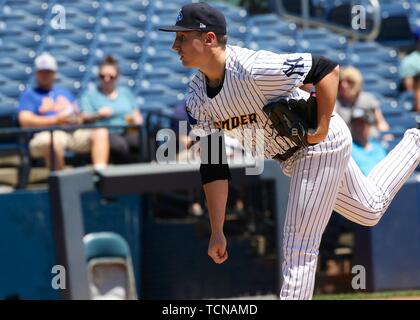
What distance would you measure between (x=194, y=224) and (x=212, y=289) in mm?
525

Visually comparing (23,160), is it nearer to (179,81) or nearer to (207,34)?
(179,81)

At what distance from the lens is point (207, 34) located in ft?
14.4

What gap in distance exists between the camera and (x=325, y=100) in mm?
4395

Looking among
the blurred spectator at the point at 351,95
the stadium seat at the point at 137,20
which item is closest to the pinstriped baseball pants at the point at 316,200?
the blurred spectator at the point at 351,95

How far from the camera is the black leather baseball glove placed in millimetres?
4402

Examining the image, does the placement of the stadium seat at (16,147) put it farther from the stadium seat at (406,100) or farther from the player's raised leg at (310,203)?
the stadium seat at (406,100)

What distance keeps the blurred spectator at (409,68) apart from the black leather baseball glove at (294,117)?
18.1ft

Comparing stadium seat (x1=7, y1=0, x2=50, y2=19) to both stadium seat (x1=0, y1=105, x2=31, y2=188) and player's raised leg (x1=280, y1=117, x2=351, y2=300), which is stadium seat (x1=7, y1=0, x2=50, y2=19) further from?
player's raised leg (x1=280, y1=117, x2=351, y2=300)

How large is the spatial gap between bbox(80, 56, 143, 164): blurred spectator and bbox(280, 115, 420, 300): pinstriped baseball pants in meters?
3.15

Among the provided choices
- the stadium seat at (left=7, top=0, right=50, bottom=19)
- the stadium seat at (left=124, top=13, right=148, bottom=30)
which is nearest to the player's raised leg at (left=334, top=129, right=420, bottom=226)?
the stadium seat at (left=124, top=13, right=148, bottom=30)

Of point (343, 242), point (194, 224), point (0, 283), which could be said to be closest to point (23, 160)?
point (0, 283)

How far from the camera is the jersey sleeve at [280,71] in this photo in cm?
443

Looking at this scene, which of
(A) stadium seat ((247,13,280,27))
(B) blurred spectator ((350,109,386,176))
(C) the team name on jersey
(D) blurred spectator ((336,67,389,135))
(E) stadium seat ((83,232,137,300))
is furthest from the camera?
(A) stadium seat ((247,13,280,27))
